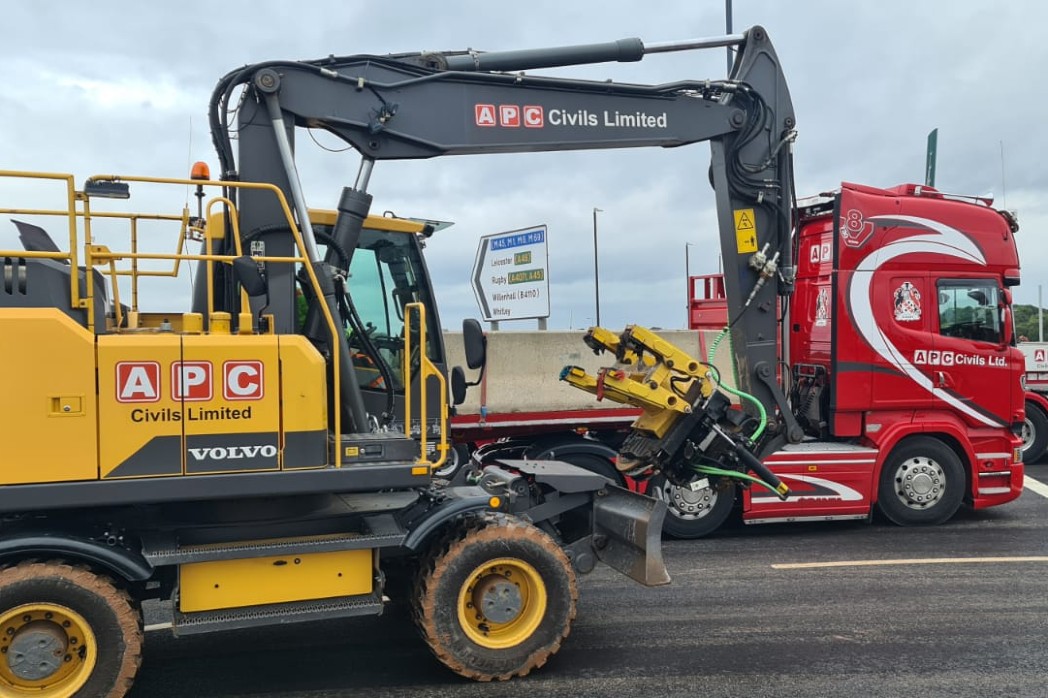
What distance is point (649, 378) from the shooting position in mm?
6074

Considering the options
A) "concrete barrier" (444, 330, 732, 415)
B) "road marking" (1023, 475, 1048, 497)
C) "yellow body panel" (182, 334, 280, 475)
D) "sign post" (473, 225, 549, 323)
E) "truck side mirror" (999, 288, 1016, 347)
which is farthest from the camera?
"sign post" (473, 225, 549, 323)

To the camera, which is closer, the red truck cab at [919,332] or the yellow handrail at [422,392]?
the yellow handrail at [422,392]

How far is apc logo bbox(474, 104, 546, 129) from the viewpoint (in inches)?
223

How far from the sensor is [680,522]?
8.12 m

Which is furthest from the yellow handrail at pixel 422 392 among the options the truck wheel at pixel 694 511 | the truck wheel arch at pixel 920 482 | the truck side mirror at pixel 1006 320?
the truck side mirror at pixel 1006 320

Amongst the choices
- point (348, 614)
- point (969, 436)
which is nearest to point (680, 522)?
point (969, 436)

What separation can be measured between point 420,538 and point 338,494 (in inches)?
22.8

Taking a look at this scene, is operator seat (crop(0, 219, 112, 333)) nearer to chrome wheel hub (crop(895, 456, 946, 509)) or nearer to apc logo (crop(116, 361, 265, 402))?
apc logo (crop(116, 361, 265, 402))

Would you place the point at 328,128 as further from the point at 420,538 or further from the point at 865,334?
the point at 865,334

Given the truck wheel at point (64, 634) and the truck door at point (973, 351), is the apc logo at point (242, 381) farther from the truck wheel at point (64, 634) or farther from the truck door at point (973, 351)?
the truck door at point (973, 351)

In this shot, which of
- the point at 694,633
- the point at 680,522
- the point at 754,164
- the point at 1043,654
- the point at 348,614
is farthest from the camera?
the point at 680,522

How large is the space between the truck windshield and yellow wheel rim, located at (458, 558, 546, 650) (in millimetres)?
5749

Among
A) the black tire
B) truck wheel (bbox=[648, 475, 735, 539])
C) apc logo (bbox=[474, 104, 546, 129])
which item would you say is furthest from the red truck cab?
apc logo (bbox=[474, 104, 546, 129])

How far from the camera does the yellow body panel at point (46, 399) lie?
3.95m
